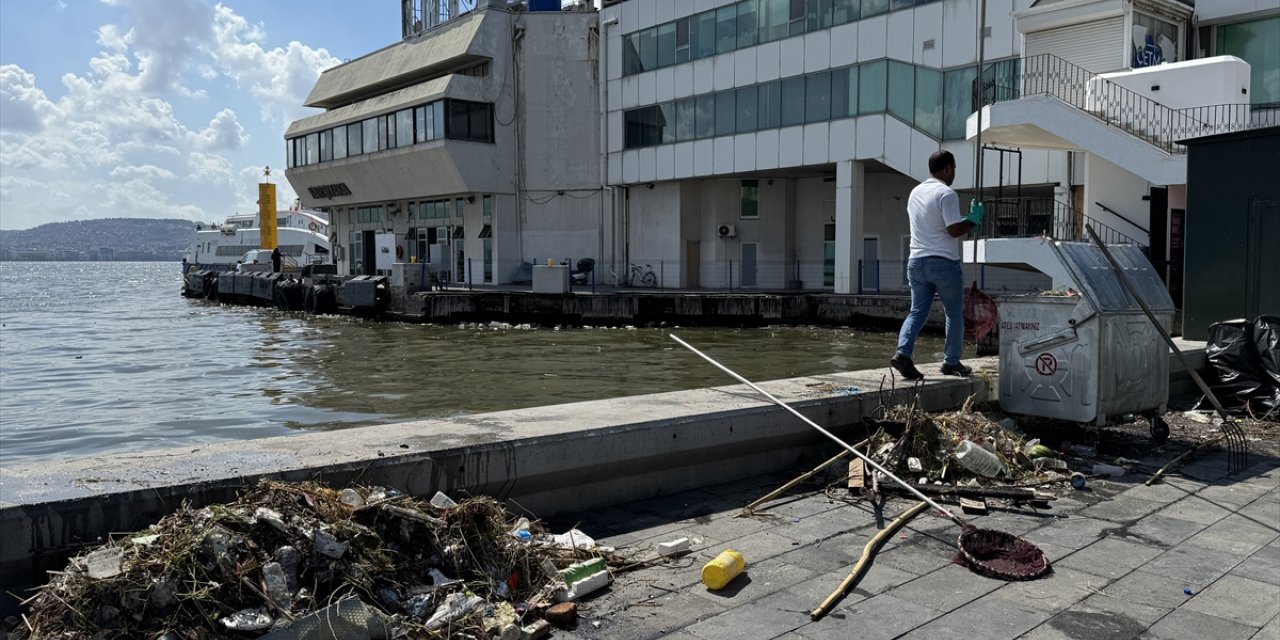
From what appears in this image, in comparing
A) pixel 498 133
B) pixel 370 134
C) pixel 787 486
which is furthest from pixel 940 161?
pixel 370 134

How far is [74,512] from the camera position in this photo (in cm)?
329

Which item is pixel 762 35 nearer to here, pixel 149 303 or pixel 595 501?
pixel 595 501

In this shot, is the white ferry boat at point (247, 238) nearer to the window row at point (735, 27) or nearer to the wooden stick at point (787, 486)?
the window row at point (735, 27)

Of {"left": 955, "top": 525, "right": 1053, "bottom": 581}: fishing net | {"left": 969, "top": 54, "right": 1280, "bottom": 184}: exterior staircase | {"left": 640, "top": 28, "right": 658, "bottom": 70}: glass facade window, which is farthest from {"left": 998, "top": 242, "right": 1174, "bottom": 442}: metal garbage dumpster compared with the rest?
{"left": 640, "top": 28, "right": 658, "bottom": 70}: glass facade window

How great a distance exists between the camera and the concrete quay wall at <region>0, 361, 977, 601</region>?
10.9ft

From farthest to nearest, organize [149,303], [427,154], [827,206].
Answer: [149,303] < [427,154] < [827,206]

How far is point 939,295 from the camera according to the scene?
724cm

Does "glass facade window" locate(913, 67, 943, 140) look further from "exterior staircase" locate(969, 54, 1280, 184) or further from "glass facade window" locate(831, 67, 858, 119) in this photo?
"exterior staircase" locate(969, 54, 1280, 184)

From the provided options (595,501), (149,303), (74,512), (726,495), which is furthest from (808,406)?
(149,303)

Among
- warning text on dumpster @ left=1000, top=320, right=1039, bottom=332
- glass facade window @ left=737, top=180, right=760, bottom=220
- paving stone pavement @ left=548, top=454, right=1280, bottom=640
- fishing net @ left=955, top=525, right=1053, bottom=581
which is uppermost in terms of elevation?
glass facade window @ left=737, top=180, right=760, bottom=220

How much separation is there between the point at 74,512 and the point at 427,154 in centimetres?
3962

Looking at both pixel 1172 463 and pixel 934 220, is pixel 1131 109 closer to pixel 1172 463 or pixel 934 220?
pixel 934 220

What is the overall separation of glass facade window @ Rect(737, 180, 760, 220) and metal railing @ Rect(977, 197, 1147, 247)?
37.4ft

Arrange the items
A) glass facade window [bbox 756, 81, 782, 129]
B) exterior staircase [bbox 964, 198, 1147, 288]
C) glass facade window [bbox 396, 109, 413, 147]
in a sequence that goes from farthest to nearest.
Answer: glass facade window [bbox 396, 109, 413, 147] < glass facade window [bbox 756, 81, 782, 129] < exterior staircase [bbox 964, 198, 1147, 288]
